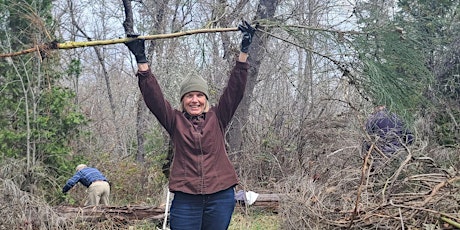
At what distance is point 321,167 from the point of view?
7367 millimetres

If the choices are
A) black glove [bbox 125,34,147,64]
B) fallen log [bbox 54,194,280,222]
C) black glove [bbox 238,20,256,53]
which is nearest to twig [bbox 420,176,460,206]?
black glove [bbox 238,20,256,53]

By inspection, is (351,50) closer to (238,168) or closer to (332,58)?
(332,58)

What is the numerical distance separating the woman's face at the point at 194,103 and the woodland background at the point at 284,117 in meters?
0.82

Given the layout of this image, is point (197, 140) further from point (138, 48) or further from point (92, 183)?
point (92, 183)

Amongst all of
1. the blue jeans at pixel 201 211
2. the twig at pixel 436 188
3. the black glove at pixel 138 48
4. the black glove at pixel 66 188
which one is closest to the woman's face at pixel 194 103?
the black glove at pixel 138 48

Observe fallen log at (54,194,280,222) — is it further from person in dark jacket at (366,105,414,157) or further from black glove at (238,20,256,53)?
black glove at (238,20,256,53)

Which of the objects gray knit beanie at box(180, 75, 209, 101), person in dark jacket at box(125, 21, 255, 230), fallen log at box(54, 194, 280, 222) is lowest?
fallen log at box(54, 194, 280, 222)

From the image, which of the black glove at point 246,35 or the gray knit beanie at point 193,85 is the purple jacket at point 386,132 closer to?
the black glove at point 246,35

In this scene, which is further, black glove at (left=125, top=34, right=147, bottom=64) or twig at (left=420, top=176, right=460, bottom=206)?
twig at (left=420, top=176, right=460, bottom=206)

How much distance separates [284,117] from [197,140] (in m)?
7.12

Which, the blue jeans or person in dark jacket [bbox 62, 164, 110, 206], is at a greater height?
the blue jeans

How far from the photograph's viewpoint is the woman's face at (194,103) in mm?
3254

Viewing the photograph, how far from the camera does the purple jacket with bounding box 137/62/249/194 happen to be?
10.1 ft

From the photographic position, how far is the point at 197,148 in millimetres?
3141
